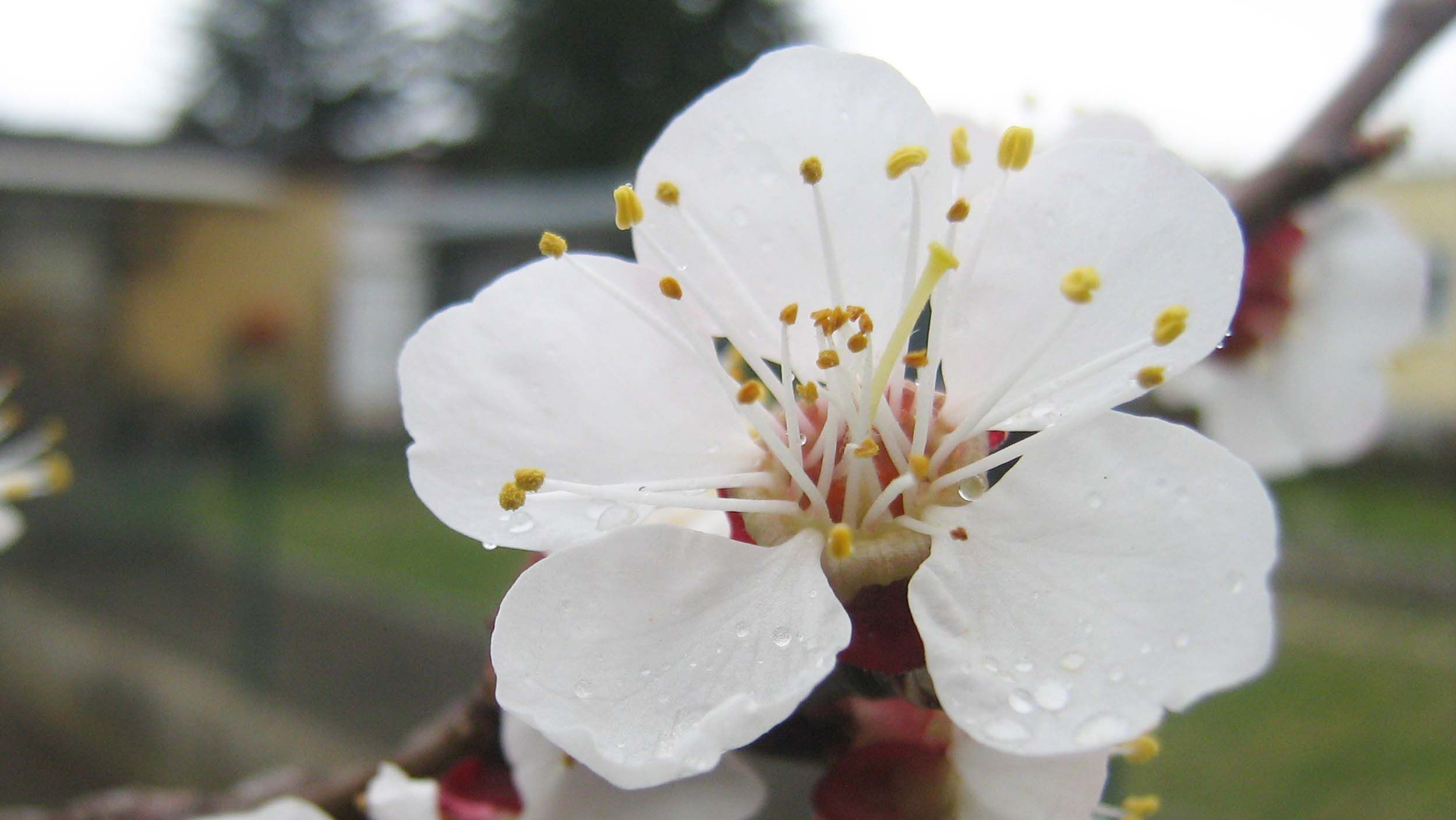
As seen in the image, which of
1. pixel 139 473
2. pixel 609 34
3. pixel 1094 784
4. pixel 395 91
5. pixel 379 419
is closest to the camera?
pixel 1094 784

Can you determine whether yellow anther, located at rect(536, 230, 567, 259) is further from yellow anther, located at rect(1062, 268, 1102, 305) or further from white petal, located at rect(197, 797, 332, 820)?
white petal, located at rect(197, 797, 332, 820)

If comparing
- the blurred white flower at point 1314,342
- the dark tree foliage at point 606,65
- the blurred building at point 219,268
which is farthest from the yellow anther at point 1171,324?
the dark tree foliage at point 606,65

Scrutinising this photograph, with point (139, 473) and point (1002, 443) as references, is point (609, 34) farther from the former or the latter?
point (1002, 443)

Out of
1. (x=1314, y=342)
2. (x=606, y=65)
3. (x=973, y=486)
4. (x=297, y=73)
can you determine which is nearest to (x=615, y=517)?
(x=973, y=486)

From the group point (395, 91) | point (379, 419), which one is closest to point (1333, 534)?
→ point (379, 419)

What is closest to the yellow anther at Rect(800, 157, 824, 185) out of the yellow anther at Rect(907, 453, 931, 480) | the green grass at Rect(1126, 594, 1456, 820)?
the yellow anther at Rect(907, 453, 931, 480)
